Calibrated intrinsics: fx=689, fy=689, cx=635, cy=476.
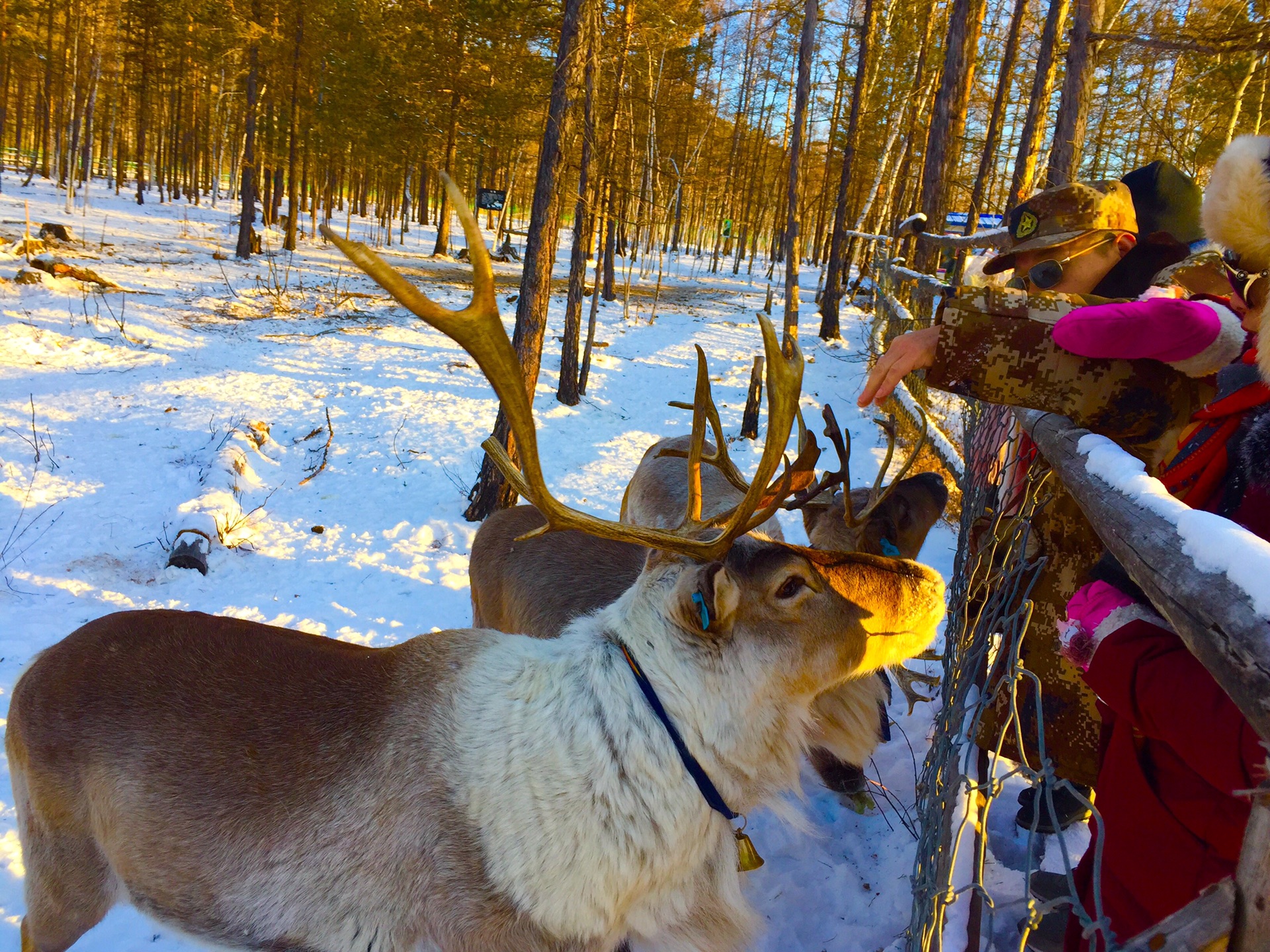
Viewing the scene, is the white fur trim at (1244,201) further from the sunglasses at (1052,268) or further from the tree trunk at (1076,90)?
the tree trunk at (1076,90)

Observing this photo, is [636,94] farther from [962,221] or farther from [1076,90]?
[1076,90]

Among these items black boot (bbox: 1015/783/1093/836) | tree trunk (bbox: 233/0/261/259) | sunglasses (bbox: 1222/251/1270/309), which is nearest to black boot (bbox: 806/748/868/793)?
black boot (bbox: 1015/783/1093/836)

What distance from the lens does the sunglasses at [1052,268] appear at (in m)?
2.28

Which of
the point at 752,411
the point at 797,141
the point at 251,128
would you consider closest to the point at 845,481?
the point at 752,411

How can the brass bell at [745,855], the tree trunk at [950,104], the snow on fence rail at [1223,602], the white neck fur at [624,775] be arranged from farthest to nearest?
the tree trunk at [950,104], the brass bell at [745,855], the white neck fur at [624,775], the snow on fence rail at [1223,602]

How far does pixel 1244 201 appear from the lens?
1.32 meters

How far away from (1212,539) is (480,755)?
1.75 m

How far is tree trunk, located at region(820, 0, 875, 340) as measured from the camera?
12.5m

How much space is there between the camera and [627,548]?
3.80m

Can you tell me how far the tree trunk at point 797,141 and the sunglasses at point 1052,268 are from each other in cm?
744

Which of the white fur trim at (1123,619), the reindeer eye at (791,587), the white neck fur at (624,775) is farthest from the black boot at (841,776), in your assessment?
the white fur trim at (1123,619)

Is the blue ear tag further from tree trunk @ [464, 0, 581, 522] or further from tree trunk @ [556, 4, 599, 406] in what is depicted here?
tree trunk @ [556, 4, 599, 406]

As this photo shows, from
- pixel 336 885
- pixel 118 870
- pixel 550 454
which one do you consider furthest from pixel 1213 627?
pixel 550 454

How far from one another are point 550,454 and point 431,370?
3.71 m
